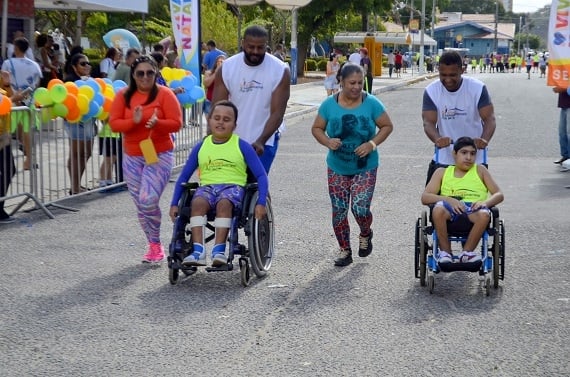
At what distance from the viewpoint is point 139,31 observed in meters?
54.4

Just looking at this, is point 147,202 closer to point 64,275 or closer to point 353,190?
point 64,275

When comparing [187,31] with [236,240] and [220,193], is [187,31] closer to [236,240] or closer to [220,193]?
[220,193]

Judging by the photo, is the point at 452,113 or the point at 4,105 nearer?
the point at 452,113

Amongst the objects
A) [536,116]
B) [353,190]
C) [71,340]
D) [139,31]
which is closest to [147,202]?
[353,190]

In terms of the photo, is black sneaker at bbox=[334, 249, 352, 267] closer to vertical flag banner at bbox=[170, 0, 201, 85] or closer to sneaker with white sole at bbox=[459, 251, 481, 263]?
sneaker with white sole at bbox=[459, 251, 481, 263]

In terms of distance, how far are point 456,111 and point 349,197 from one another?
1.08 meters

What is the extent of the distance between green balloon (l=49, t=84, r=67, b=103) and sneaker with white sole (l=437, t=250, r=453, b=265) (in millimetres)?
5232

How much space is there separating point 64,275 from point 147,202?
2.87ft

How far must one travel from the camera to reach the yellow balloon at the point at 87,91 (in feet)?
35.0

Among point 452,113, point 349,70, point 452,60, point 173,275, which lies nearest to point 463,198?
point 452,113

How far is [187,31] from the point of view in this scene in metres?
14.6

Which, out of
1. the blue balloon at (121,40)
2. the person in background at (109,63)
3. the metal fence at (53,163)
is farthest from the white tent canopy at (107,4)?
the metal fence at (53,163)

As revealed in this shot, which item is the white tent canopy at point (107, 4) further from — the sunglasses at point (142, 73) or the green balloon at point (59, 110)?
the sunglasses at point (142, 73)

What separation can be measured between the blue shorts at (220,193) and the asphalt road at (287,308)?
0.61 metres
